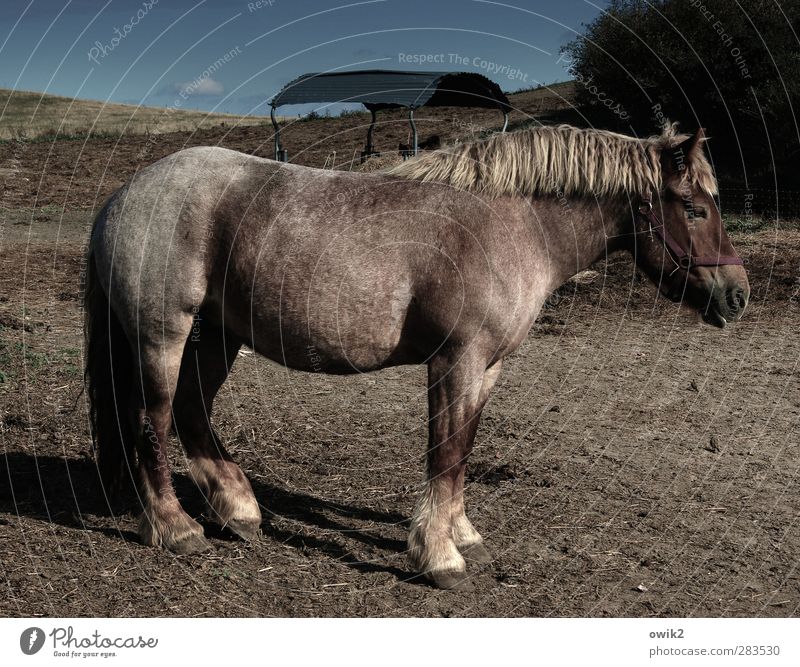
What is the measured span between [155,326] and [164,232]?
544 mm

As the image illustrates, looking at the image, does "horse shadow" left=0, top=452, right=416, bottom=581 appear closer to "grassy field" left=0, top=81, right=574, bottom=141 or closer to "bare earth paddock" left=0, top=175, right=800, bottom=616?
"bare earth paddock" left=0, top=175, right=800, bottom=616

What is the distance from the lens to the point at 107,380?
5078 mm

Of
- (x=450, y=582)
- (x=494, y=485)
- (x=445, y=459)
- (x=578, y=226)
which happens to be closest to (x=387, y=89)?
(x=494, y=485)

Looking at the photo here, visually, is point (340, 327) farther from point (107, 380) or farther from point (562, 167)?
point (107, 380)

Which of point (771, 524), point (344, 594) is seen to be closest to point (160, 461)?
point (344, 594)

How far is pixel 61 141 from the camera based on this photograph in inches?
1110

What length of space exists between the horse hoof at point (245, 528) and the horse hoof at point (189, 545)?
0.21 meters

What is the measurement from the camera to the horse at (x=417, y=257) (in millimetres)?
4438

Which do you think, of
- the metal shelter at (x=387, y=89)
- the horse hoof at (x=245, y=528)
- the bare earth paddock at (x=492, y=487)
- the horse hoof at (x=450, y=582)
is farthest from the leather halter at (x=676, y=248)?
the metal shelter at (x=387, y=89)

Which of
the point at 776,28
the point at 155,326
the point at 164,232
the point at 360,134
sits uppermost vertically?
the point at 776,28

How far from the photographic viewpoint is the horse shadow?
5102 mm

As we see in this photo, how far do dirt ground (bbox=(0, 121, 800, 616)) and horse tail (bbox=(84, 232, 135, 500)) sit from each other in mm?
432

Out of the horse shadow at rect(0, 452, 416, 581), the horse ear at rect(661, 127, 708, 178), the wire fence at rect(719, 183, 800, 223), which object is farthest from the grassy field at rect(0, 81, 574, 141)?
the horse ear at rect(661, 127, 708, 178)

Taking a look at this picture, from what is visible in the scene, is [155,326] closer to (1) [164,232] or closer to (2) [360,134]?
(1) [164,232]
